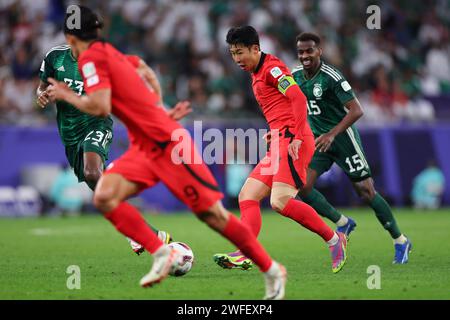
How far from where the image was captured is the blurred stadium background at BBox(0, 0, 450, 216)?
19.0 m

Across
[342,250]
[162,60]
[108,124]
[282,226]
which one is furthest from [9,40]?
[342,250]

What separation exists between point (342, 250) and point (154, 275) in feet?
9.28

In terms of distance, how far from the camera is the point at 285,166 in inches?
378

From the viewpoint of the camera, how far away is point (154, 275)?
758 centimetres

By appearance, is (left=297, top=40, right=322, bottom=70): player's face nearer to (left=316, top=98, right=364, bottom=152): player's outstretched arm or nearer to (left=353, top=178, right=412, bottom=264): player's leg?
(left=316, top=98, right=364, bottom=152): player's outstretched arm

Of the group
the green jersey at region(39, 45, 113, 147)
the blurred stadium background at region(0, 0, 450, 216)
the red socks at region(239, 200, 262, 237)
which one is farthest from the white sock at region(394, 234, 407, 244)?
the blurred stadium background at region(0, 0, 450, 216)

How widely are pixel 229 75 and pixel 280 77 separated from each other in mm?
11894

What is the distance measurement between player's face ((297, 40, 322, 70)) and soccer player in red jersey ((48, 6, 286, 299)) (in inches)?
131

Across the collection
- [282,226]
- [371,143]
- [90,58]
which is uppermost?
[90,58]

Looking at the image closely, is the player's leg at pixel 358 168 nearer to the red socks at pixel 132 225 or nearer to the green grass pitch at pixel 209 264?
the green grass pitch at pixel 209 264

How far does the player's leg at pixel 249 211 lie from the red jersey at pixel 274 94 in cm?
64

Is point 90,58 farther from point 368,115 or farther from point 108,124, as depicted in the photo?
point 368,115

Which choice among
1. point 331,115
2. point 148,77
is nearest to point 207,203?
point 148,77

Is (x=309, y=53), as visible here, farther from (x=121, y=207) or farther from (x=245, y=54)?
(x=121, y=207)
